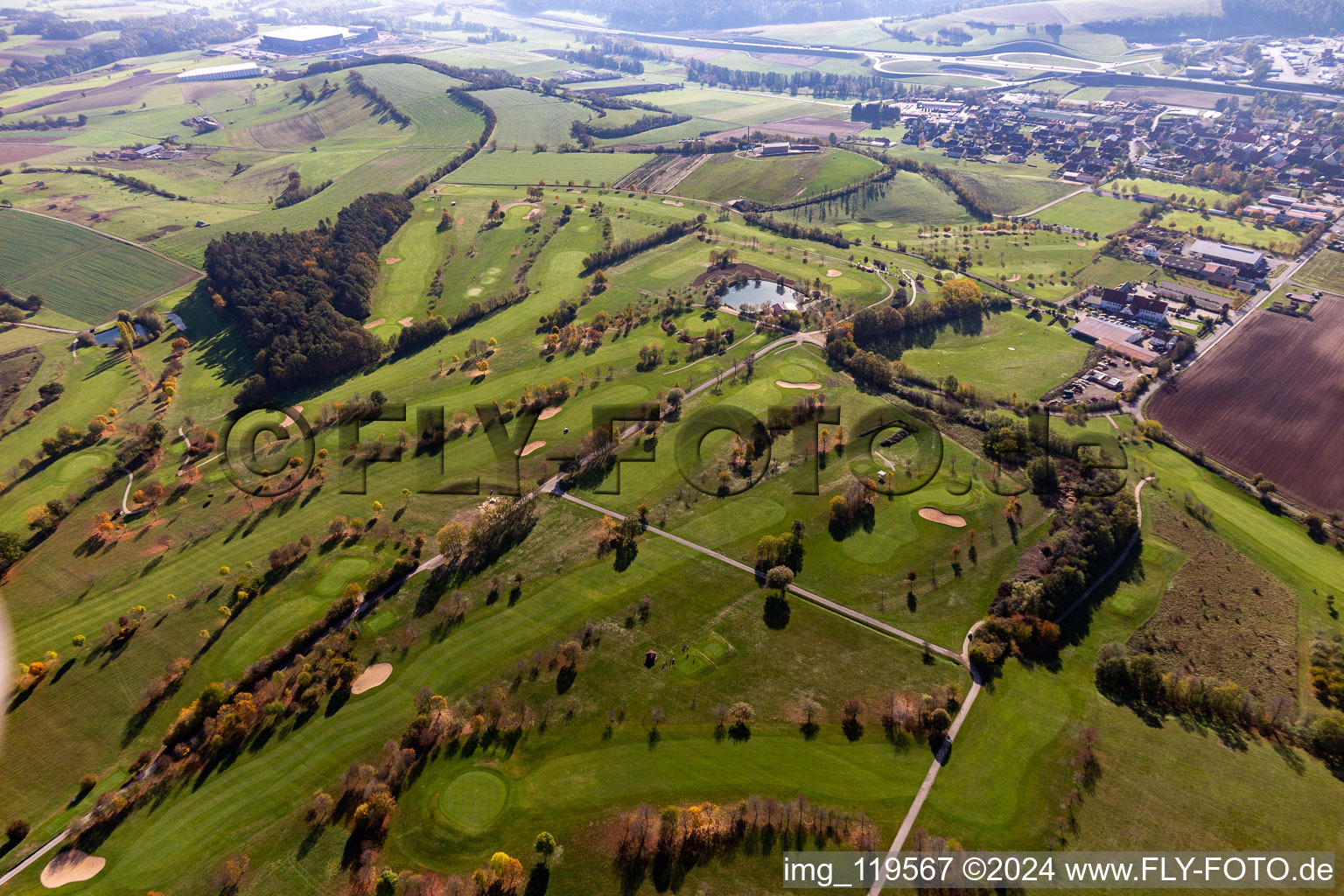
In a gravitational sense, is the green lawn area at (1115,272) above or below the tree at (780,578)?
above

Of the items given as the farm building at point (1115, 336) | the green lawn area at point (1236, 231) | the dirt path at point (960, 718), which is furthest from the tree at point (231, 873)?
the green lawn area at point (1236, 231)

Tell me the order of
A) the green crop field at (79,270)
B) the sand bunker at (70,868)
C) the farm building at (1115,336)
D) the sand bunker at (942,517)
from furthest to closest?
1. the green crop field at (79,270)
2. the farm building at (1115,336)
3. the sand bunker at (942,517)
4. the sand bunker at (70,868)

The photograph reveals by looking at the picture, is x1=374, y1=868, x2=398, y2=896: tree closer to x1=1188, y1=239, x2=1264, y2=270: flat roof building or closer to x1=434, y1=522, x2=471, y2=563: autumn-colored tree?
x1=434, y1=522, x2=471, y2=563: autumn-colored tree

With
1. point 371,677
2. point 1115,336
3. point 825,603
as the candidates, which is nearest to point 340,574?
→ point 371,677

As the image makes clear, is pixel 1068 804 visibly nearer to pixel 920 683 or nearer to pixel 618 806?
pixel 920 683

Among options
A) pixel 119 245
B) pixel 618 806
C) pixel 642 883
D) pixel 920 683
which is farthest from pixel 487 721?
pixel 119 245

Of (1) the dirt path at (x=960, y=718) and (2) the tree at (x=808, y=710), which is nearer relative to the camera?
(1) the dirt path at (x=960, y=718)

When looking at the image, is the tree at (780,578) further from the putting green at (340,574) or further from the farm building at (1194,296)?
the farm building at (1194,296)
